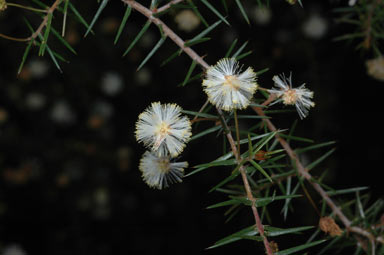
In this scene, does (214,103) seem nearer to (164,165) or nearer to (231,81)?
(231,81)

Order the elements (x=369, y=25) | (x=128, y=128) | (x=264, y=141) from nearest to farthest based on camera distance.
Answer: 1. (x=264, y=141)
2. (x=369, y=25)
3. (x=128, y=128)

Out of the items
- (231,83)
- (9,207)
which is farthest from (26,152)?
(231,83)

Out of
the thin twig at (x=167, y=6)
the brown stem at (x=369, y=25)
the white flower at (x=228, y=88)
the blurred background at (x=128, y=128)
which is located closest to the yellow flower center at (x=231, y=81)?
the white flower at (x=228, y=88)

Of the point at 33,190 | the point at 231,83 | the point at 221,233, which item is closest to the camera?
the point at 231,83

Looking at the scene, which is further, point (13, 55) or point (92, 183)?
point (92, 183)

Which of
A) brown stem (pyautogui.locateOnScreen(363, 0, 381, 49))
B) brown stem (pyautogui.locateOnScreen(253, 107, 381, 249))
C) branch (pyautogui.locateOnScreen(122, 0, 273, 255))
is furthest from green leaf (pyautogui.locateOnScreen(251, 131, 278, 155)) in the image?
brown stem (pyautogui.locateOnScreen(363, 0, 381, 49))

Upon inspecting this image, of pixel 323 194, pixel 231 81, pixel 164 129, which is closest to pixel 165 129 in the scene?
pixel 164 129

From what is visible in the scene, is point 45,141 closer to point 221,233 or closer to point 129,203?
point 129,203
